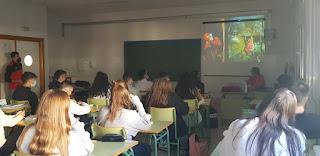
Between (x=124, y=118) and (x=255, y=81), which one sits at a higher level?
(x=255, y=81)

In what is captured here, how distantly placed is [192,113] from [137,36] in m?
4.98

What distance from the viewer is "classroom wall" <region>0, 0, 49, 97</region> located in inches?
309

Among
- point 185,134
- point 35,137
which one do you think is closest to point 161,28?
point 185,134

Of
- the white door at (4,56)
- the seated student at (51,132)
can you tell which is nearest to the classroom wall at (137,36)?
the white door at (4,56)

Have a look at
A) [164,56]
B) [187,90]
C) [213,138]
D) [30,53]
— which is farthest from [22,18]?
[213,138]

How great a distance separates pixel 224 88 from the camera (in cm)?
824

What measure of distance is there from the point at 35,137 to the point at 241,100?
5.41m

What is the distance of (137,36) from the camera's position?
9.84m

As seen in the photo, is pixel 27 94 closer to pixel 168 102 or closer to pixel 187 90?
pixel 168 102

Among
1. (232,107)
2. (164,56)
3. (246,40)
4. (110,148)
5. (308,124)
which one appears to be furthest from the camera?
(164,56)

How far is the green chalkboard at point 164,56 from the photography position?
9.02 metres

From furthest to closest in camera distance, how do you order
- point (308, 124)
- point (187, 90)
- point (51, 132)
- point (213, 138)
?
point (213, 138), point (187, 90), point (308, 124), point (51, 132)

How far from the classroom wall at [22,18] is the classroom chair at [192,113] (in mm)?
4950

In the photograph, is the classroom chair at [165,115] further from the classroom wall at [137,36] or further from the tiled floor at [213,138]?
the classroom wall at [137,36]
